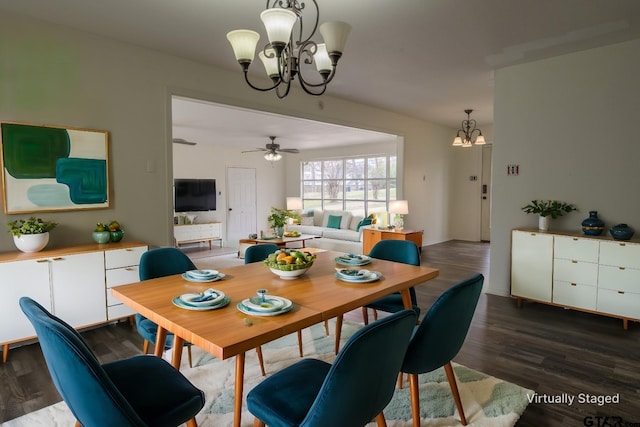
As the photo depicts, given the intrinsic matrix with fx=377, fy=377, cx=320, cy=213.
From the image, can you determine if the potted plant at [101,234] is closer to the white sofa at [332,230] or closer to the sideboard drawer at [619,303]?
the sideboard drawer at [619,303]

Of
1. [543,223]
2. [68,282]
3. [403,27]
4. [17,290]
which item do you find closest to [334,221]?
[543,223]

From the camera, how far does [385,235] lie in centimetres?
662

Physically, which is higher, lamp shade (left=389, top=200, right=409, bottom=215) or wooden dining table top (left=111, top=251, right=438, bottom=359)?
lamp shade (left=389, top=200, right=409, bottom=215)

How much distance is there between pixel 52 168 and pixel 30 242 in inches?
25.3

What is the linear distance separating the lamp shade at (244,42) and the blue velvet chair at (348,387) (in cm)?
162

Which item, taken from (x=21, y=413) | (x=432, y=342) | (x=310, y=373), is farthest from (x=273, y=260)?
(x=21, y=413)

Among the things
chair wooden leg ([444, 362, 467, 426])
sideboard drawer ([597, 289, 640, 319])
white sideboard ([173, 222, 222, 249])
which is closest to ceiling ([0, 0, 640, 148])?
sideboard drawer ([597, 289, 640, 319])

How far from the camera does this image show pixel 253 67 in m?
4.02

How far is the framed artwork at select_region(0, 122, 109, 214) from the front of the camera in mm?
2916

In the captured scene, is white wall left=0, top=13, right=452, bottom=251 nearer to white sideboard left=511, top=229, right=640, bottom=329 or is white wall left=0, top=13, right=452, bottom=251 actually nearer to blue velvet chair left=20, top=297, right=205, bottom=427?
blue velvet chair left=20, top=297, right=205, bottom=427

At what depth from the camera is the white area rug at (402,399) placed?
2.04 metres

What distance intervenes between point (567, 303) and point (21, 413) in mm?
4395

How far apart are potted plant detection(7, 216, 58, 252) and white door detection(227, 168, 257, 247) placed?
656 cm

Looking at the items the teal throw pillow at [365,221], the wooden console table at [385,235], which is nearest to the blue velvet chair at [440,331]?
the wooden console table at [385,235]
